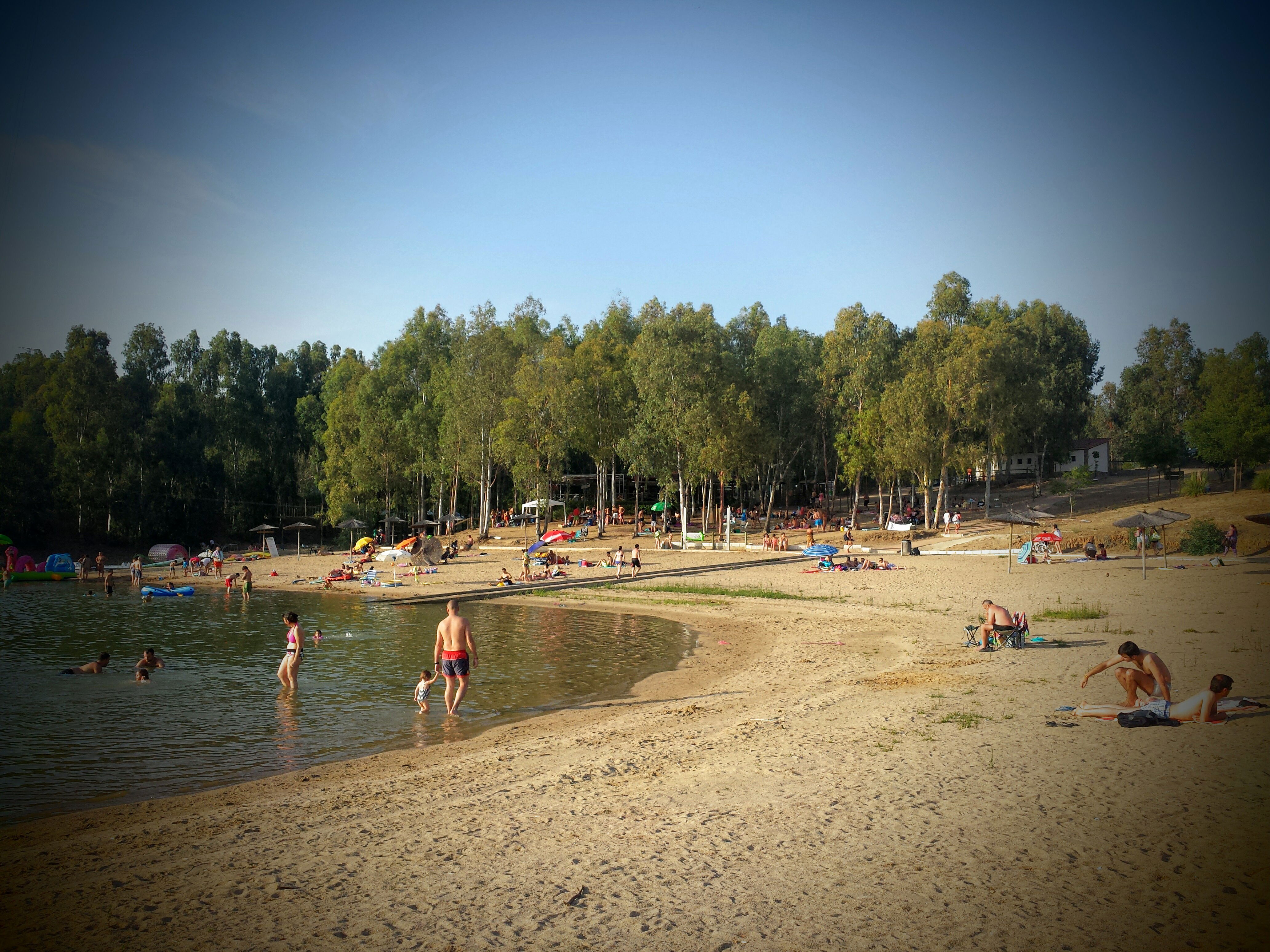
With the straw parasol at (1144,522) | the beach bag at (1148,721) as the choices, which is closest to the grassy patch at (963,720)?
the beach bag at (1148,721)

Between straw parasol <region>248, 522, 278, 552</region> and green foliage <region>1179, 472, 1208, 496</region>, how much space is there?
5571 centimetres

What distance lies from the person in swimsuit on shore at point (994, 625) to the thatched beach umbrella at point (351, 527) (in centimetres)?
3926

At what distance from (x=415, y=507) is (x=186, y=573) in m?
24.3

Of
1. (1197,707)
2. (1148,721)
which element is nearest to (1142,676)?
(1197,707)

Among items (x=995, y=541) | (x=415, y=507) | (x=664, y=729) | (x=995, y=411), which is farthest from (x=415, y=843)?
(x=415, y=507)

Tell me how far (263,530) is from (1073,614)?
49.4 metres

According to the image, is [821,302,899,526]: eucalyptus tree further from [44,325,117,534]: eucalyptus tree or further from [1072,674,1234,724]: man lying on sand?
[44,325,117,534]: eucalyptus tree

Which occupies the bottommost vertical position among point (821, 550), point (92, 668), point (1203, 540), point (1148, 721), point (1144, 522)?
point (92, 668)

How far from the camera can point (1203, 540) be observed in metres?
29.6

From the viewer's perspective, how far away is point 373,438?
59.3m

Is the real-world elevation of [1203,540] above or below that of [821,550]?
above

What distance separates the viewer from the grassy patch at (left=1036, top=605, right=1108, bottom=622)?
56.9 ft

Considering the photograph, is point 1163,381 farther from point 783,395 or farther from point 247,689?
point 247,689

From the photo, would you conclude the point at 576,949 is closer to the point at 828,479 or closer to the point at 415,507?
the point at 828,479
